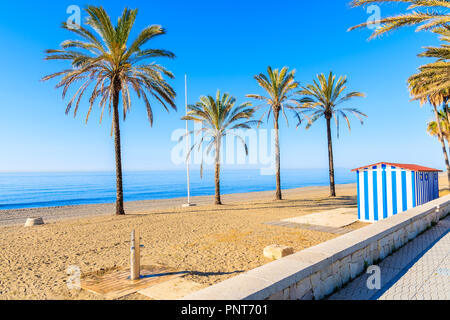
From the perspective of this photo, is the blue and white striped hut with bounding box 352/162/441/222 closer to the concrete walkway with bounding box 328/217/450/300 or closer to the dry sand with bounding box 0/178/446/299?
the dry sand with bounding box 0/178/446/299

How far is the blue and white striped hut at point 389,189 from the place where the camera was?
10.5 metres

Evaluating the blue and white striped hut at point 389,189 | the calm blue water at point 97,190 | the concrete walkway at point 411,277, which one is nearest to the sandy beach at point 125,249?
the blue and white striped hut at point 389,189

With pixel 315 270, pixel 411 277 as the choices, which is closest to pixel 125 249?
pixel 315 270

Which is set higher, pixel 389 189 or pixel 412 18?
pixel 412 18

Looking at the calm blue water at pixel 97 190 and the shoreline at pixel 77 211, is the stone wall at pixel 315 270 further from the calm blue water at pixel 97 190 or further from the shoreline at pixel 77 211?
the calm blue water at pixel 97 190

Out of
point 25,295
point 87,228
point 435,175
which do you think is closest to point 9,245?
point 87,228

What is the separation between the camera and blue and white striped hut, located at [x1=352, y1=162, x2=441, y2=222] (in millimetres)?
10477

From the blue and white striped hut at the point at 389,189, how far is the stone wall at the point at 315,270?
5.55m

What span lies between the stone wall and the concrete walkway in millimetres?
164

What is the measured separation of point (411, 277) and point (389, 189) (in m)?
7.78

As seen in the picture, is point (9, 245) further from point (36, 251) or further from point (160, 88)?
point (160, 88)

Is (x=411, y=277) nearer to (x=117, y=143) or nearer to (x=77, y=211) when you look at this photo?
(x=117, y=143)

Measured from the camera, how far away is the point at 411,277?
163 inches
